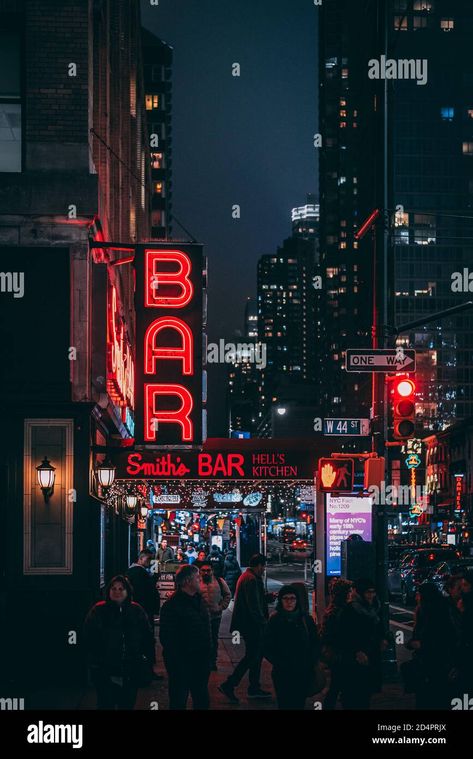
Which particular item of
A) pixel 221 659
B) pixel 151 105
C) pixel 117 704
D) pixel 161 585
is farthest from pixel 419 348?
pixel 117 704

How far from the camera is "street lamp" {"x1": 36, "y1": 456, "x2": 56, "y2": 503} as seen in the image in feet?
54.4

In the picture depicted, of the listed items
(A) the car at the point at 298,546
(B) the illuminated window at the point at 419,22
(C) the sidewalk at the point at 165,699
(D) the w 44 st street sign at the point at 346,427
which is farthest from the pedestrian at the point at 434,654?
(B) the illuminated window at the point at 419,22

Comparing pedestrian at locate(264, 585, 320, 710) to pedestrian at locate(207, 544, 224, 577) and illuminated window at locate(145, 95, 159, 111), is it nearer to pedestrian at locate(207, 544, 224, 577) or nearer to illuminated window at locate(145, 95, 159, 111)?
pedestrian at locate(207, 544, 224, 577)

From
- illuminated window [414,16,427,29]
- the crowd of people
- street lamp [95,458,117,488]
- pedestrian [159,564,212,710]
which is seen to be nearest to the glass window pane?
street lamp [95,458,117,488]

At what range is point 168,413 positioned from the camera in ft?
60.5

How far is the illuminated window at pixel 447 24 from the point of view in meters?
174

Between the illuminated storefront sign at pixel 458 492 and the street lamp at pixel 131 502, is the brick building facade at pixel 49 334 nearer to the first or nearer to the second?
the street lamp at pixel 131 502

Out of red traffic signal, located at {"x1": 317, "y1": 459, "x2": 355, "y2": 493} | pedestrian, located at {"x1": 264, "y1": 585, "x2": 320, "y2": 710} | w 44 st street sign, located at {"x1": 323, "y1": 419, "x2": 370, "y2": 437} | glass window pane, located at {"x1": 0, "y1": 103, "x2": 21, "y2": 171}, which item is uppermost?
glass window pane, located at {"x1": 0, "y1": 103, "x2": 21, "y2": 171}

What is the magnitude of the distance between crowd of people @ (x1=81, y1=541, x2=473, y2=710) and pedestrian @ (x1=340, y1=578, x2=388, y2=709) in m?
0.01

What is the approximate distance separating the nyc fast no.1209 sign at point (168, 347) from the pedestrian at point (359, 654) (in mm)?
6989

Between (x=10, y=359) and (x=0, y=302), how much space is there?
90cm

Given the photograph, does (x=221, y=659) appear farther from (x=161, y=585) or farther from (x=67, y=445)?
(x=161, y=585)

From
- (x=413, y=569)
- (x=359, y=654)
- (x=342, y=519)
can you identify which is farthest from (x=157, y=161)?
(x=359, y=654)

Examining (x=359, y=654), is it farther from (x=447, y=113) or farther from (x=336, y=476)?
(x=447, y=113)
